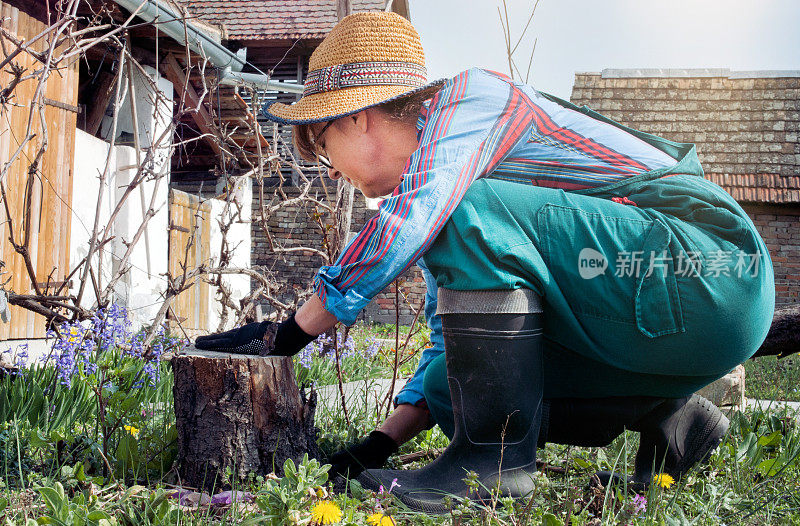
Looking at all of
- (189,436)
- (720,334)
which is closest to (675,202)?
(720,334)

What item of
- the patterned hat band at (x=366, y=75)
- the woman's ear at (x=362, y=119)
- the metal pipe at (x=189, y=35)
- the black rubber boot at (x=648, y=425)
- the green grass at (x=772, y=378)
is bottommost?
the green grass at (x=772, y=378)

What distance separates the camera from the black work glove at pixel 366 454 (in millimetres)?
2008

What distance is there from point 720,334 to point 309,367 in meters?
2.87

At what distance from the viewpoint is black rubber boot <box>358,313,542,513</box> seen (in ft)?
5.12

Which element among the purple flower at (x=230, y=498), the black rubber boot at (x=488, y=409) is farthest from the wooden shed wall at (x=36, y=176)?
the black rubber boot at (x=488, y=409)

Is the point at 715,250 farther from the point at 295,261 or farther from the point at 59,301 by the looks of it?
the point at 295,261

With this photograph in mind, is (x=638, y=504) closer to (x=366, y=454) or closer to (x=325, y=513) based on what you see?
(x=325, y=513)

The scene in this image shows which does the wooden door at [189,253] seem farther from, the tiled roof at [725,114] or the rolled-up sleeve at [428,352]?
the tiled roof at [725,114]

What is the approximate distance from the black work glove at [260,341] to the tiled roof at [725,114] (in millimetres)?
10607

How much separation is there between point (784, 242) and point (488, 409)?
11.1 meters

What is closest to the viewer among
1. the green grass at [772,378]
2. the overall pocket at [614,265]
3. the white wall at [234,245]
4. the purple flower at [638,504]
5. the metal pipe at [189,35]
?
the purple flower at [638,504]

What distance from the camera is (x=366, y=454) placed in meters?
2.07

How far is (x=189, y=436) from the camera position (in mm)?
1867

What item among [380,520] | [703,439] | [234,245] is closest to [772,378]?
[703,439]
